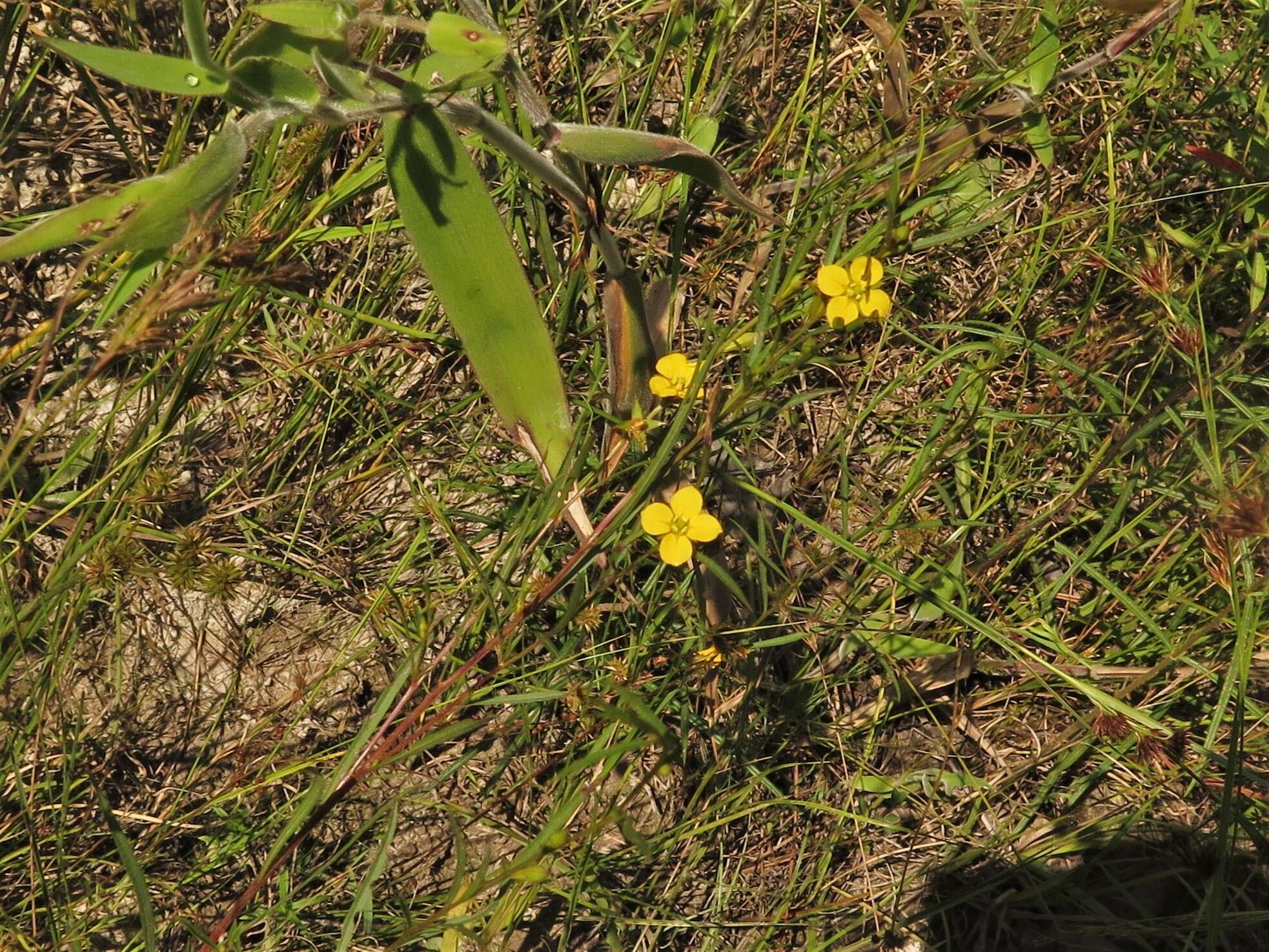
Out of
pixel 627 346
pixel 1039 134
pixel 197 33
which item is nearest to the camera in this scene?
pixel 197 33

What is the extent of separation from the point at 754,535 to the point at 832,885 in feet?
2.46

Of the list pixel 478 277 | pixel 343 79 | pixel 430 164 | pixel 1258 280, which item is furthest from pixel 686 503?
pixel 1258 280

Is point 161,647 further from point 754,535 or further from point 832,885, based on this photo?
point 832,885

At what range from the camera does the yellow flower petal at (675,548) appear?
174cm

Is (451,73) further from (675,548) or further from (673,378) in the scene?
(675,548)

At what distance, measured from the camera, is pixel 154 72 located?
140cm

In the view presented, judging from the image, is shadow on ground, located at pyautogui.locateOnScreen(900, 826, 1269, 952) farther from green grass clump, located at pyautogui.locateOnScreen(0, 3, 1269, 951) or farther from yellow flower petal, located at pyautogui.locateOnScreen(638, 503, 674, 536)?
yellow flower petal, located at pyautogui.locateOnScreen(638, 503, 674, 536)

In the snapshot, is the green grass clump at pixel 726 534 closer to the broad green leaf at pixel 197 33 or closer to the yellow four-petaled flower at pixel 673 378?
the yellow four-petaled flower at pixel 673 378

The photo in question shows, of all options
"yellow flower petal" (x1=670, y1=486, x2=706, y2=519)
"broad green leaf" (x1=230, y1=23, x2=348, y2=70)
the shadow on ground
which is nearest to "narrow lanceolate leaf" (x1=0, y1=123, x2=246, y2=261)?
Result: "broad green leaf" (x1=230, y1=23, x2=348, y2=70)

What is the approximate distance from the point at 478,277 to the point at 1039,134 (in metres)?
1.36

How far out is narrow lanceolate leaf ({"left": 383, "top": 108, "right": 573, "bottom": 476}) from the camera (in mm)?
1672

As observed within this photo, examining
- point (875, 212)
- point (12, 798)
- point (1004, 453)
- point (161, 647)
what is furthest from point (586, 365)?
point (12, 798)

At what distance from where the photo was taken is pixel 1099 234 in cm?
236

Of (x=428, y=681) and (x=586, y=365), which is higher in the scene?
(x=586, y=365)
